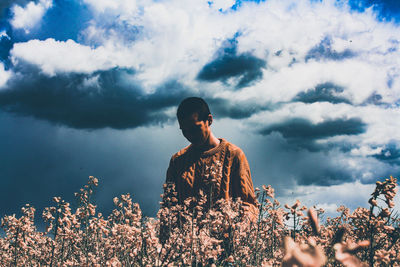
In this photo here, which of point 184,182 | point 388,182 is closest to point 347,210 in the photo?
point 184,182

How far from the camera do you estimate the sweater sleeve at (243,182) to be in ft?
12.6

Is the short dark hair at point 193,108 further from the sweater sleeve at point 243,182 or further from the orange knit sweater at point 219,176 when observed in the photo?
the sweater sleeve at point 243,182

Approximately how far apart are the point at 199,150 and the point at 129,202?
1147 millimetres

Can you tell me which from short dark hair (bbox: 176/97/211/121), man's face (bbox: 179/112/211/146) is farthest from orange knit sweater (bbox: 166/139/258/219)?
short dark hair (bbox: 176/97/211/121)

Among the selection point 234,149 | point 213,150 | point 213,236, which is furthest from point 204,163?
point 213,236

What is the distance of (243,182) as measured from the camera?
3906mm

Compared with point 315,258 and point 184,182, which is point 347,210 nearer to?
point 184,182

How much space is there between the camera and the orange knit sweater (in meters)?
3.88

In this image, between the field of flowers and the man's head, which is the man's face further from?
the field of flowers

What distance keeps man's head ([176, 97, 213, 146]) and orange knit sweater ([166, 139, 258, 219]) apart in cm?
34

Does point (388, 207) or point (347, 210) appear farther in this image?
point (347, 210)

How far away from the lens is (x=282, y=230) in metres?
3.83

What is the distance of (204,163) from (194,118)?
68 cm

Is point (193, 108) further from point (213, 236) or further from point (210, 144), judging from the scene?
point (213, 236)
